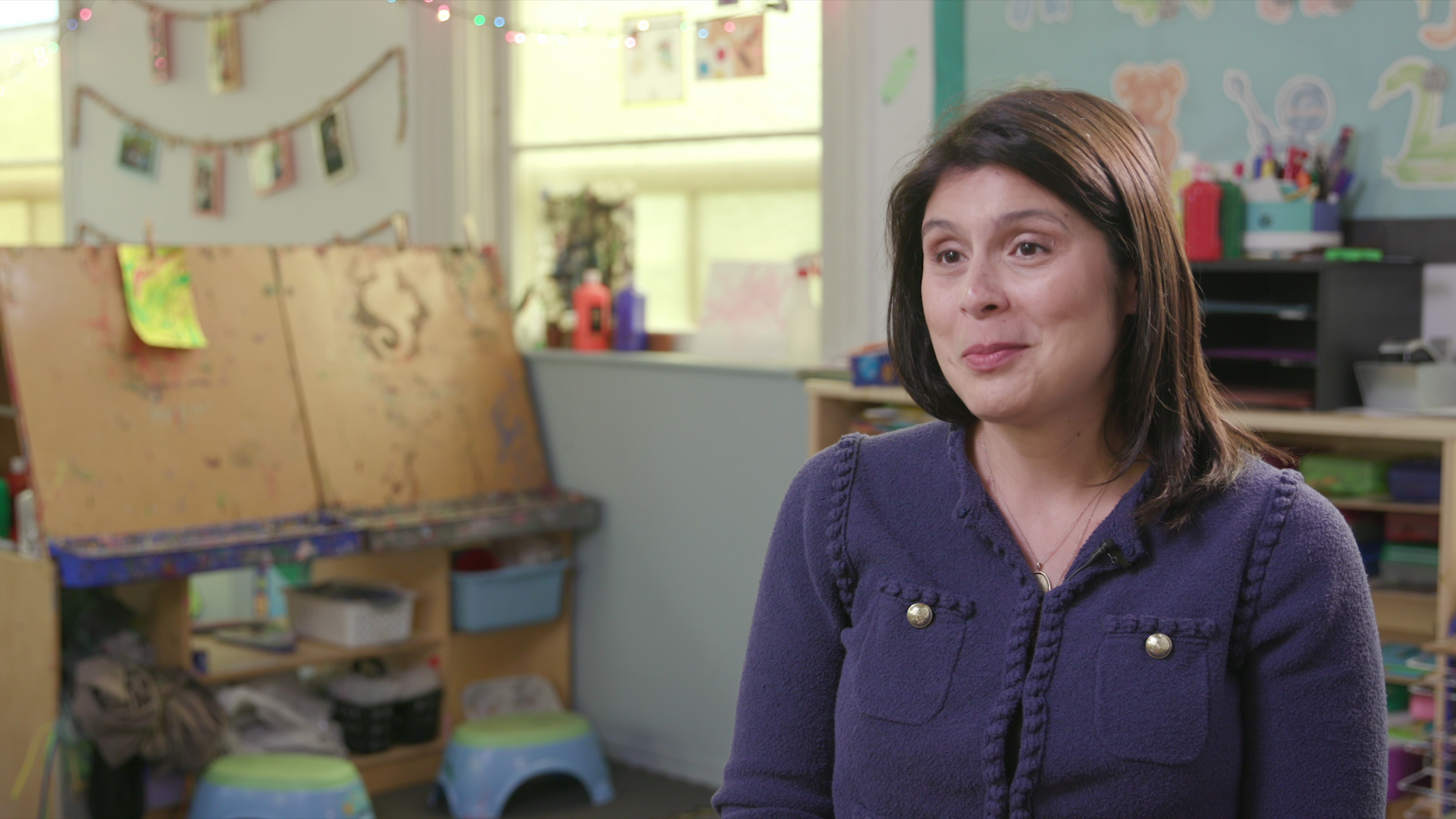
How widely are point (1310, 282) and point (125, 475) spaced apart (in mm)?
2124

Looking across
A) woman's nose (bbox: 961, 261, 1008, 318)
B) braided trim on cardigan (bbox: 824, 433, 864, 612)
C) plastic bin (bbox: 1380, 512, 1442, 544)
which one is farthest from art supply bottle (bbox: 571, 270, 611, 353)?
woman's nose (bbox: 961, 261, 1008, 318)

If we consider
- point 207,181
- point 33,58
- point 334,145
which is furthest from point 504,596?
point 33,58

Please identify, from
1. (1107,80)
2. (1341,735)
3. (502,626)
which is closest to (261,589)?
(502,626)

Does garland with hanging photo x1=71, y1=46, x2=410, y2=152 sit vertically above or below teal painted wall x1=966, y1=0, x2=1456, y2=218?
above

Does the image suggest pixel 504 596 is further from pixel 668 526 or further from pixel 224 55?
pixel 224 55

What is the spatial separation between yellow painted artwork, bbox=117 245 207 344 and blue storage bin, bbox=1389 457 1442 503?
2181mm

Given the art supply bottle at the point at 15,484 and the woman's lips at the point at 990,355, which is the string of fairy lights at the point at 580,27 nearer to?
the art supply bottle at the point at 15,484

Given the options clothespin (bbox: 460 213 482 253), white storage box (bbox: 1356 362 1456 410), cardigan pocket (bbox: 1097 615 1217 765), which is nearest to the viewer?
cardigan pocket (bbox: 1097 615 1217 765)

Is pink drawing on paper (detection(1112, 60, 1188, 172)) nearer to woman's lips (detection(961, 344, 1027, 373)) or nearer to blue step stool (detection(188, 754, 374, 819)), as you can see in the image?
woman's lips (detection(961, 344, 1027, 373))

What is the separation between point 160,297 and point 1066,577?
90.4 inches

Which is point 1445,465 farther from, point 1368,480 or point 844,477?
point 844,477

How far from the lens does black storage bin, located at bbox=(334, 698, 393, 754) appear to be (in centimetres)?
306

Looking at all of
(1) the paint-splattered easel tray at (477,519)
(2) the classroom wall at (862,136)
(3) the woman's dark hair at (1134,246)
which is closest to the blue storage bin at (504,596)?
(1) the paint-splattered easel tray at (477,519)

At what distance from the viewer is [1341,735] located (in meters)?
0.97
